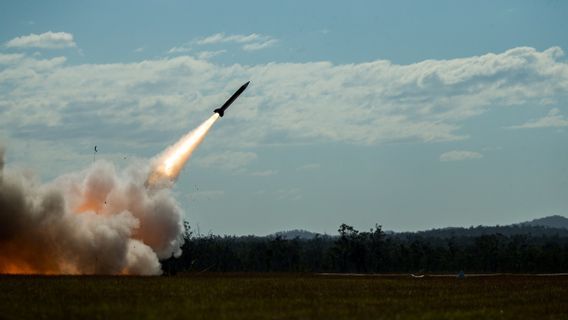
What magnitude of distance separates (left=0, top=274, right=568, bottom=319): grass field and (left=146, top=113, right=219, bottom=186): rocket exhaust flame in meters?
16.3

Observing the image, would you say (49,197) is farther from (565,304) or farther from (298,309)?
(565,304)

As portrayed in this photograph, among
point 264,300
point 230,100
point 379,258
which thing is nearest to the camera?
point 264,300

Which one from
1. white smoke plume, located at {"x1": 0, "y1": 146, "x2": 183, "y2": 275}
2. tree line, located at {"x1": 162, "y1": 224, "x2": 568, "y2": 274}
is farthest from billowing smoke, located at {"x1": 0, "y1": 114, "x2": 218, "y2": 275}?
tree line, located at {"x1": 162, "y1": 224, "x2": 568, "y2": 274}

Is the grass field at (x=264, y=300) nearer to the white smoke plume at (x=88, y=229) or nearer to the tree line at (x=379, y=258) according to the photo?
the white smoke plume at (x=88, y=229)

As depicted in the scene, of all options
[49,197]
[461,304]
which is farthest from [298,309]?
[49,197]

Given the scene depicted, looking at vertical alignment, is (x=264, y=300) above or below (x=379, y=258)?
below

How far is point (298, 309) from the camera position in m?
43.5

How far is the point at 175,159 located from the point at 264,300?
106 ft

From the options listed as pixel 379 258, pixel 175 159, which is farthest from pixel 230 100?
pixel 379 258

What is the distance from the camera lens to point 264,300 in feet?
160

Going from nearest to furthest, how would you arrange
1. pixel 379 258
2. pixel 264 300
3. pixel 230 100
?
pixel 264 300
pixel 230 100
pixel 379 258

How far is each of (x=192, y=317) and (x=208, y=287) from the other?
20.8 m

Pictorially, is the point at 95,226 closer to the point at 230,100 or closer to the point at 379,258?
the point at 230,100

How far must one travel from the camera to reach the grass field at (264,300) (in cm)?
4078
